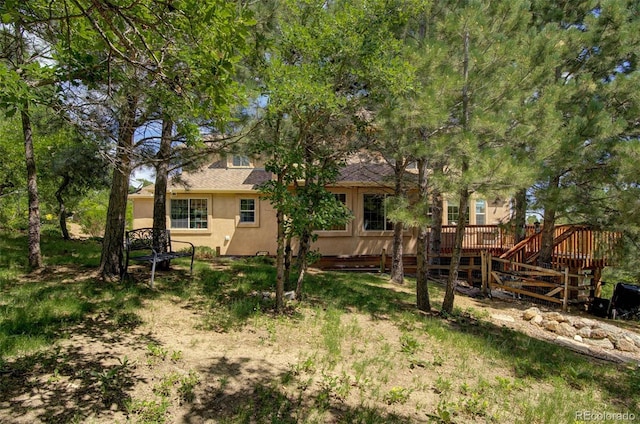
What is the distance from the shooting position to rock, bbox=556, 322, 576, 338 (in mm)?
8094

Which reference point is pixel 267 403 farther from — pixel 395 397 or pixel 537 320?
pixel 537 320

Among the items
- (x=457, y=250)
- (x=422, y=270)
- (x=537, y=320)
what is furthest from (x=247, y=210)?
(x=537, y=320)

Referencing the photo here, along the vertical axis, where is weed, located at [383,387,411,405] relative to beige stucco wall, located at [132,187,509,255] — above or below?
below

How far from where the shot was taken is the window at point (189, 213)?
14719 millimetres

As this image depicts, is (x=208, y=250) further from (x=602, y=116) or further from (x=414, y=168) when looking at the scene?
(x=602, y=116)

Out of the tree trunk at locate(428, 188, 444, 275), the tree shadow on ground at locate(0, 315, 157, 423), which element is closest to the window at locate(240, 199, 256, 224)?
the tree trunk at locate(428, 188, 444, 275)

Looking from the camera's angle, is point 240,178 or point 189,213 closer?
point 189,213

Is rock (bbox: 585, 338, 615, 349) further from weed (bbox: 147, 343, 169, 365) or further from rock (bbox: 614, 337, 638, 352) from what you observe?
weed (bbox: 147, 343, 169, 365)

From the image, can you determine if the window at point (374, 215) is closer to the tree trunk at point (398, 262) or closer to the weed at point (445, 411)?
the tree trunk at point (398, 262)

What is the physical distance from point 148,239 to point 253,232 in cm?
715

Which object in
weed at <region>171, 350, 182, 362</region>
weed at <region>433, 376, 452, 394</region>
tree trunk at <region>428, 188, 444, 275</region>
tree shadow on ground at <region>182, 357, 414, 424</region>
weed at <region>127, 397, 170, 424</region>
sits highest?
tree trunk at <region>428, 188, 444, 275</region>

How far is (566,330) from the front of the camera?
26.8 feet

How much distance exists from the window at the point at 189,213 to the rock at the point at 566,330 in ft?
40.6
